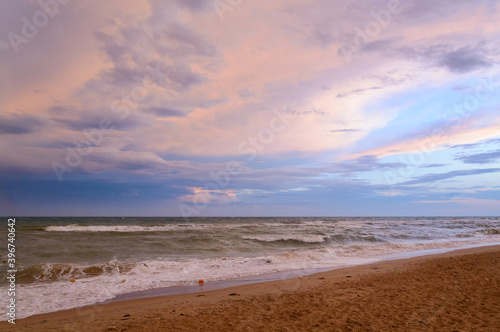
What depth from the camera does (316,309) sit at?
21.0ft

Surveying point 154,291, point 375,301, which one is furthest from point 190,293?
point 375,301

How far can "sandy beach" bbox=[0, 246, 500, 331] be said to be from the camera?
550 centimetres

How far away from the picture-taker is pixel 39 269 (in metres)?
11.1

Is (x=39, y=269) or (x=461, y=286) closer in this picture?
(x=461, y=286)

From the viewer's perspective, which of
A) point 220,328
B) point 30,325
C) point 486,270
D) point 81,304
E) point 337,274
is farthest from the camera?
point 337,274

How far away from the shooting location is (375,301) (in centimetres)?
685

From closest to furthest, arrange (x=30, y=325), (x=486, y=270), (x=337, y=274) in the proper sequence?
(x=30, y=325)
(x=486, y=270)
(x=337, y=274)

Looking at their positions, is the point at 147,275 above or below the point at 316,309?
below

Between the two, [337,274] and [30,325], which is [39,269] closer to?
[30,325]

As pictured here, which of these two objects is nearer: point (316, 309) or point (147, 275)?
point (316, 309)

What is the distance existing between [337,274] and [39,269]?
1144 centimetres

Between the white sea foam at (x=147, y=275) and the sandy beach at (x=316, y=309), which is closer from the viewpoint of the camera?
the sandy beach at (x=316, y=309)

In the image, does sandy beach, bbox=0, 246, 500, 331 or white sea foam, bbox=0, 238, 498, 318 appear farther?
white sea foam, bbox=0, 238, 498, 318

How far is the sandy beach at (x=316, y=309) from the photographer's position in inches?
217
